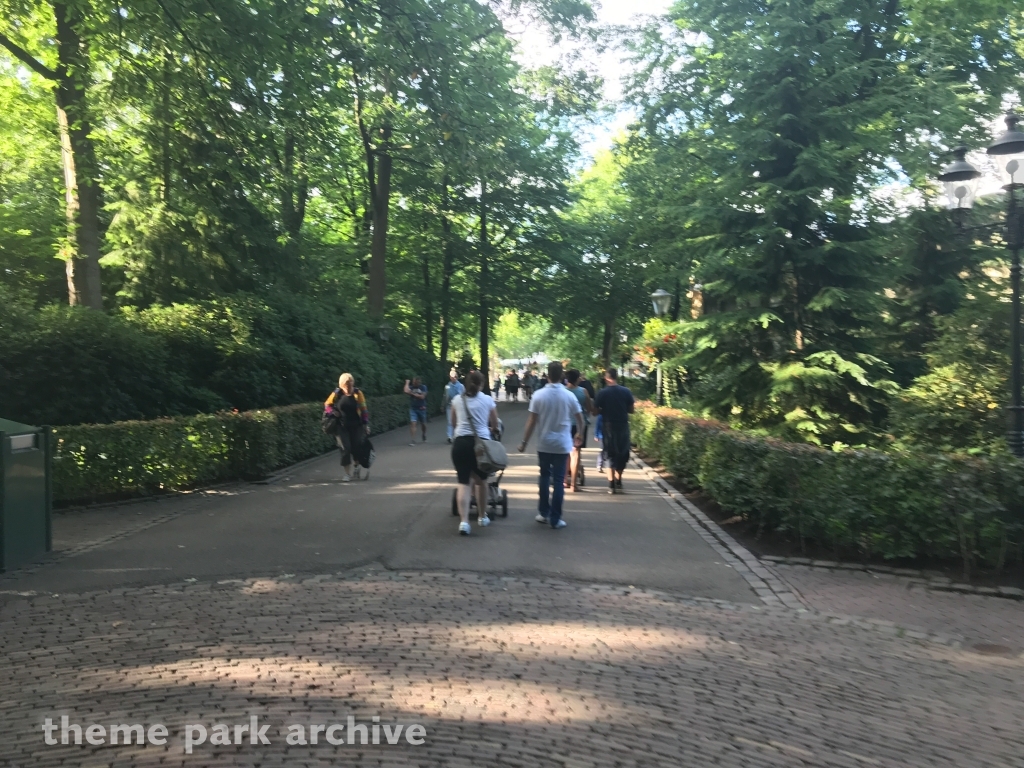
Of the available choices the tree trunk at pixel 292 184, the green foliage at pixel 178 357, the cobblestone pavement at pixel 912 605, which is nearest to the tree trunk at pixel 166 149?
the tree trunk at pixel 292 184

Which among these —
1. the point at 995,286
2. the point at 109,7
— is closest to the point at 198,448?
the point at 109,7

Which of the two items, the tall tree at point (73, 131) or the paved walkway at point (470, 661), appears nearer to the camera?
the paved walkway at point (470, 661)

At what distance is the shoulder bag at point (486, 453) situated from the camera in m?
8.81

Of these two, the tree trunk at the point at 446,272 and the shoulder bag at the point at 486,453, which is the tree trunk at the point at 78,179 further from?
the tree trunk at the point at 446,272

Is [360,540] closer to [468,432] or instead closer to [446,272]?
[468,432]

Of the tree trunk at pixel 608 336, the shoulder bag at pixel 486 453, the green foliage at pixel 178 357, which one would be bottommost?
the shoulder bag at pixel 486 453

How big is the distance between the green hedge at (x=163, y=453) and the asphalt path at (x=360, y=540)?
1.49 feet

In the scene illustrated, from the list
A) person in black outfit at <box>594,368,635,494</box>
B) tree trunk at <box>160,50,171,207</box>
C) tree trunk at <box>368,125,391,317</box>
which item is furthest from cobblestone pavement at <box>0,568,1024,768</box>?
tree trunk at <box>368,125,391,317</box>

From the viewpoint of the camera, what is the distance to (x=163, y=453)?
11695mm

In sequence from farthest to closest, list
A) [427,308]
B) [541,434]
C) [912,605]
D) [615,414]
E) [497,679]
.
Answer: [427,308] → [615,414] → [541,434] → [912,605] → [497,679]

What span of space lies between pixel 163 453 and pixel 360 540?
4.48m

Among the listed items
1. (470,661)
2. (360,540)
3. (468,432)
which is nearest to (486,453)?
(468,432)

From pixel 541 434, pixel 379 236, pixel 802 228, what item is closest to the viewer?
pixel 541 434

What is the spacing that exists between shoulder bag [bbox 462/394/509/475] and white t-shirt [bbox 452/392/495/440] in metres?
0.03
